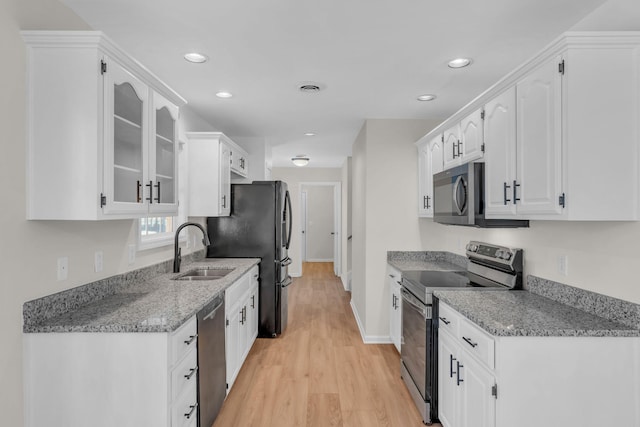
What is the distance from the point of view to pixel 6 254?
1531mm

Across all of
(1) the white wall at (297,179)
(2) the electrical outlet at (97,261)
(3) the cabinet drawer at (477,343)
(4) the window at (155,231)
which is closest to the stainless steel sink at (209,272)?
(4) the window at (155,231)

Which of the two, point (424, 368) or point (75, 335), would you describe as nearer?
point (75, 335)

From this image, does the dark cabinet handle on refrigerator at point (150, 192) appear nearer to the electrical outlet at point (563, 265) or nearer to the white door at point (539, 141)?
the white door at point (539, 141)

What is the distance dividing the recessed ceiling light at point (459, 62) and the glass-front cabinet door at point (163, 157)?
191 cm

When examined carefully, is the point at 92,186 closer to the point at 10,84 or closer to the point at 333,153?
the point at 10,84

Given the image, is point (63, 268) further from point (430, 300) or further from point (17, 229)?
point (430, 300)

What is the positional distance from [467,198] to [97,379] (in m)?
2.34

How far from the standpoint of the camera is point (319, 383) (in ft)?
10.2

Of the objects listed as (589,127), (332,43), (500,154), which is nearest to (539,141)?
(589,127)

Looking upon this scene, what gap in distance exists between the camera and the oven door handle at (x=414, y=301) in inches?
98.7

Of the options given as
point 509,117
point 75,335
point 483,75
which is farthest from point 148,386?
point 483,75

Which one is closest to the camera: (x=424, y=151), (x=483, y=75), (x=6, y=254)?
(x=6, y=254)

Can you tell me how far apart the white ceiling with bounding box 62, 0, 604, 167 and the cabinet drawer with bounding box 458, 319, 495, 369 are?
162cm

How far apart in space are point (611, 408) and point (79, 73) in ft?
9.08
